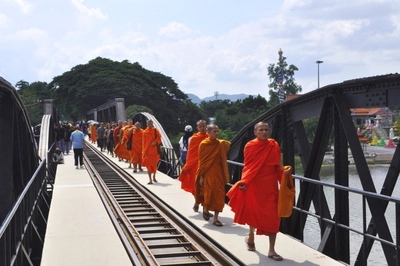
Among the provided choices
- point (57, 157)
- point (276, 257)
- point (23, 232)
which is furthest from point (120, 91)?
point (276, 257)

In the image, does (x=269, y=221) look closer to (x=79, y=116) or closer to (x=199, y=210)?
(x=199, y=210)

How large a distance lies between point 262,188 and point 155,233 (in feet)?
10.4

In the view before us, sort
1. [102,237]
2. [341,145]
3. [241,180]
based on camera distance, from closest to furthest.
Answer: [241,180]
[341,145]
[102,237]

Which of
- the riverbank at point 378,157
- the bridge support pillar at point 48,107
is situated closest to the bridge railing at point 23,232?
the bridge support pillar at point 48,107

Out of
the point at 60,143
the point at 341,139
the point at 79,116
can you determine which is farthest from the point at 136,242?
the point at 79,116

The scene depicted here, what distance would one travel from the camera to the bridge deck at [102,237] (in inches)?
279

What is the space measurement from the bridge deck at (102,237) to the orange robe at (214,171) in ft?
1.29

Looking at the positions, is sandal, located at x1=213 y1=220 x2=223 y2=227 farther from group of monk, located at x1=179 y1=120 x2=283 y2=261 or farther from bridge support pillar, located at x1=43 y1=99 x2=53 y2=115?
bridge support pillar, located at x1=43 y1=99 x2=53 y2=115

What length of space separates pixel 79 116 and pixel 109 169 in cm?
5962

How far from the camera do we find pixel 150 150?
1562 cm

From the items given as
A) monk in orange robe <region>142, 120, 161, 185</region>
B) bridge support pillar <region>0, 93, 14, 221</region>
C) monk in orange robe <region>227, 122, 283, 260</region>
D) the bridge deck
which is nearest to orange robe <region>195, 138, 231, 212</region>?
the bridge deck

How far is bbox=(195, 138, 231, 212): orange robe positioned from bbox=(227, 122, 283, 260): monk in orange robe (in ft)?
6.72

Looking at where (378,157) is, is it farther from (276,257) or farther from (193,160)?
(276,257)

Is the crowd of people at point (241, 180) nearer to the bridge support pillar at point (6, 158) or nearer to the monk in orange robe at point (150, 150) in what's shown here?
the monk in orange robe at point (150, 150)
